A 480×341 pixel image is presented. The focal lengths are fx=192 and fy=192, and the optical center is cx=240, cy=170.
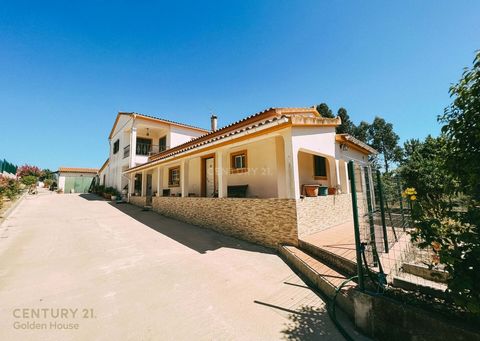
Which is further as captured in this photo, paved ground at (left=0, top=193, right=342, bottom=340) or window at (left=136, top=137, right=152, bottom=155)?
window at (left=136, top=137, right=152, bottom=155)

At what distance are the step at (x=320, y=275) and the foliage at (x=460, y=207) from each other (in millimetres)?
1583

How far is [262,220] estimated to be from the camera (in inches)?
254

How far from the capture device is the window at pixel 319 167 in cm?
978

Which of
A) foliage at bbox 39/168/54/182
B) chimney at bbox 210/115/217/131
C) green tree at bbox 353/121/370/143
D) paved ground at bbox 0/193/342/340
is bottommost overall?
paved ground at bbox 0/193/342/340

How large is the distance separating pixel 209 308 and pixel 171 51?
39.7 feet

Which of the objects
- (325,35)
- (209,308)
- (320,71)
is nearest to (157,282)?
(209,308)

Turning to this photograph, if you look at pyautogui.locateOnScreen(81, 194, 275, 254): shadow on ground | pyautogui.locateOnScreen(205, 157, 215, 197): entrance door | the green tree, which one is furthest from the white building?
the green tree

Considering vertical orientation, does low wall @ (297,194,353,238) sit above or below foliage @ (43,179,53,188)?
below

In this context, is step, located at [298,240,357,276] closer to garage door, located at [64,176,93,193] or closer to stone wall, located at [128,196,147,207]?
stone wall, located at [128,196,147,207]

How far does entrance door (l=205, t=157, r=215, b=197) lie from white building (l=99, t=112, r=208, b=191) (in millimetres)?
8011

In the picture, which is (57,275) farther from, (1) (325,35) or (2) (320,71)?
(2) (320,71)

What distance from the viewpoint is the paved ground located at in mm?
2686

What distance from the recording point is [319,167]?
9930 millimetres

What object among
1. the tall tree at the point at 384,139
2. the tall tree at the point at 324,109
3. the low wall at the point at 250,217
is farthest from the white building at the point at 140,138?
Result: the tall tree at the point at 384,139
